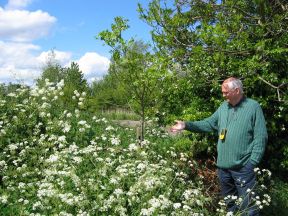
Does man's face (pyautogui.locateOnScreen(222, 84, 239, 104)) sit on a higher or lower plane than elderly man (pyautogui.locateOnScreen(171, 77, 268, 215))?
higher

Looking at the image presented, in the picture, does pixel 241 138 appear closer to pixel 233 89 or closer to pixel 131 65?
pixel 233 89

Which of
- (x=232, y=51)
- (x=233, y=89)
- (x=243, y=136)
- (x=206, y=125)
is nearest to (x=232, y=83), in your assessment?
(x=233, y=89)

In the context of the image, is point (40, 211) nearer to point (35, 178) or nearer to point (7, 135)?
point (35, 178)

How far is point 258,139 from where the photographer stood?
16.3 ft

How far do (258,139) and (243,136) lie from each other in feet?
0.59

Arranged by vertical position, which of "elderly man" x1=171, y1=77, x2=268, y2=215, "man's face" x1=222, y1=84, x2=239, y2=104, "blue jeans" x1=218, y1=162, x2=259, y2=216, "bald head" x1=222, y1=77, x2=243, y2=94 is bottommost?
"blue jeans" x1=218, y1=162, x2=259, y2=216

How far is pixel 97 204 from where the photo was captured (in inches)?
178

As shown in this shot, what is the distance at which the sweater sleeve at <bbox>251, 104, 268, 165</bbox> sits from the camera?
4930 mm

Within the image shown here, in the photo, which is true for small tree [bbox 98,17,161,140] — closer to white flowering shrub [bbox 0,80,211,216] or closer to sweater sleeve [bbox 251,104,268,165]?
white flowering shrub [bbox 0,80,211,216]

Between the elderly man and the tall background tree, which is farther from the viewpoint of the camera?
the tall background tree

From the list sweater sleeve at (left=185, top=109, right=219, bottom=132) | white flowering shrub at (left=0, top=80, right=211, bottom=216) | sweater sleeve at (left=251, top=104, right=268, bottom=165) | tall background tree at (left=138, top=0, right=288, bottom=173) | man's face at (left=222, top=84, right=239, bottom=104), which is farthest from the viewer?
tall background tree at (left=138, top=0, right=288, bottom=173)

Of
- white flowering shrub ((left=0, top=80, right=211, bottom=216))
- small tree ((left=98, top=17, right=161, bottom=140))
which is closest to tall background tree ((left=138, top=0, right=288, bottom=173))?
small tree ((left=98, top=17, right=161, bottom=140))

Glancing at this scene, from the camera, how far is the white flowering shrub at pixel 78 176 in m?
4.56

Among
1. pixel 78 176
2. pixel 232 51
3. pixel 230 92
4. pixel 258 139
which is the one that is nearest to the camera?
pixel 258 139
